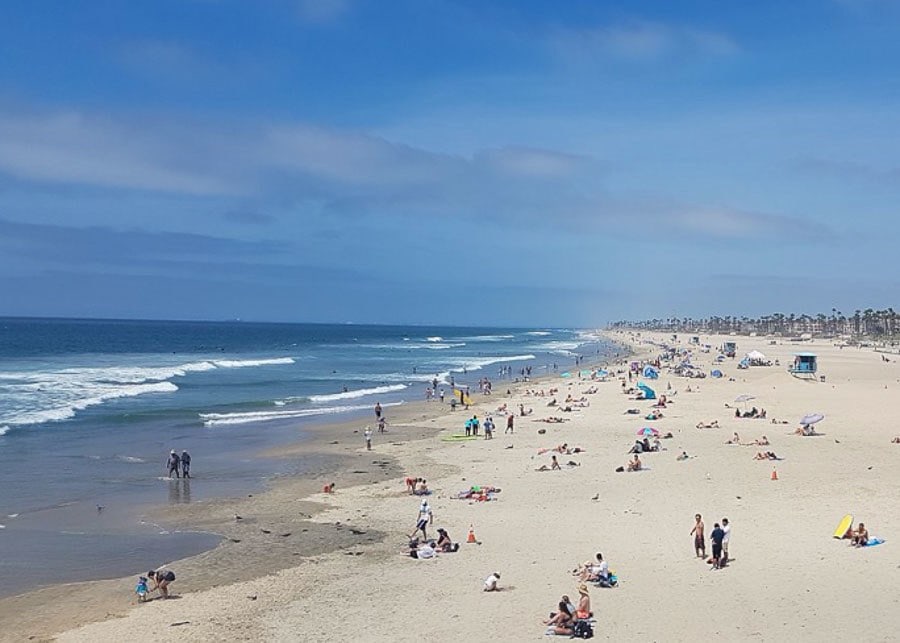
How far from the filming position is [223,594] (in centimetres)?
1430

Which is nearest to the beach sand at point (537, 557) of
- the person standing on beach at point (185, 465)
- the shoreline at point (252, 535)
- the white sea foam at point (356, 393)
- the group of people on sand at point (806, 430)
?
the shoreline at point (252, 535)

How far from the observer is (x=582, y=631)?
11750mm

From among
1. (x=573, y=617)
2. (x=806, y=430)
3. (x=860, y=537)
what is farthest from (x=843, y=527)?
(x=806, y=430)

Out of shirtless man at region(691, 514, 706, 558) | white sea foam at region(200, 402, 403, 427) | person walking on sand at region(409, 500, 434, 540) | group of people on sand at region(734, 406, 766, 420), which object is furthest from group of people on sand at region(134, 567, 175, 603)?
group of people on sand at region(734, 406, 766, 420)

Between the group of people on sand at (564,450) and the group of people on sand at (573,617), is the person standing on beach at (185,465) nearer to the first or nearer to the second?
the group of people on sand at (564,450)

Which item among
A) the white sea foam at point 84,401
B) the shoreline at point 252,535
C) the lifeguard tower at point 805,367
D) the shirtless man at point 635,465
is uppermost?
the lifeguard tower at point 805,367

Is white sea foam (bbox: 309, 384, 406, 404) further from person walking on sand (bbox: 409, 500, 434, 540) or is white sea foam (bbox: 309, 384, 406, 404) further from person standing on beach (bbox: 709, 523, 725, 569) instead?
person standing on beach (bbox: 709, 523, 725, 569)

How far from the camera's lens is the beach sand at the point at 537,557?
1251 centimetres

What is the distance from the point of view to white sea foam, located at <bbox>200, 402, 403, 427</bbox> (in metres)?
38.6

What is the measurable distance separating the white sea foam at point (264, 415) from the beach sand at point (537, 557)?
36.6 feet

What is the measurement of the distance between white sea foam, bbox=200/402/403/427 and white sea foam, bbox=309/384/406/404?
11.8ft

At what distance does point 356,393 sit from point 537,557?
37.2m

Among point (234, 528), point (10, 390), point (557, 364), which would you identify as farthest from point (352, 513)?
point (557, 364)

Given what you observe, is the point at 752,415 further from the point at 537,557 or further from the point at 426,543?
the point at 426,543
